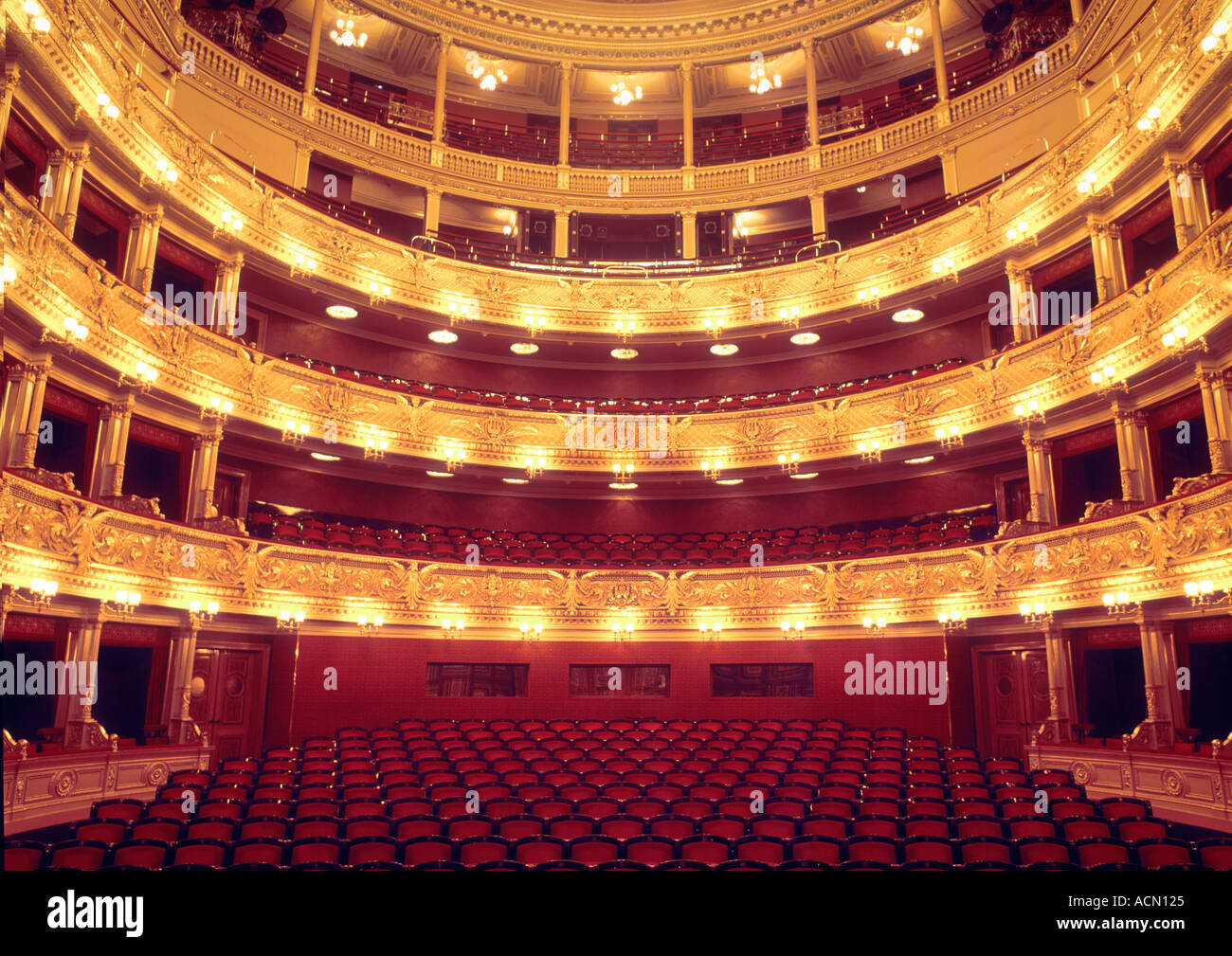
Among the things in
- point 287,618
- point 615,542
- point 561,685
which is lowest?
point 561,685

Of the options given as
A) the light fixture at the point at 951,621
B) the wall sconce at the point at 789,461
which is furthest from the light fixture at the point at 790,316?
the light fixture at the point at 951,621

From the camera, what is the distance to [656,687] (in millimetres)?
16438

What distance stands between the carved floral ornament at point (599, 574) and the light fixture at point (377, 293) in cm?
583

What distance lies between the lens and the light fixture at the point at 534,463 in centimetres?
1720

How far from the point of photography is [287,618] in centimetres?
1381

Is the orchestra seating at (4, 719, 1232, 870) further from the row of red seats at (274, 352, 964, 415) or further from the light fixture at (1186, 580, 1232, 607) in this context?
the row of red seats at (274, 352, 964, 415)

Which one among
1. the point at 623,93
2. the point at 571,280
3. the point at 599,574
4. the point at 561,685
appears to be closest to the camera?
the point at 599,574

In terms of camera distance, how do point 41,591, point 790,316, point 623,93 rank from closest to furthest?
point 41,591
point 790,316
point 623,93

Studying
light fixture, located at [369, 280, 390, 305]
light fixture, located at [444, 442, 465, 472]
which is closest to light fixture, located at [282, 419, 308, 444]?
light fixture, located at [444, 442, 465, 472]

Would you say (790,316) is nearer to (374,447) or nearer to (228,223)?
(374,447)

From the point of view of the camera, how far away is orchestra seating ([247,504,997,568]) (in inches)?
601

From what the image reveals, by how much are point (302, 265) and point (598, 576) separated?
846 centimetres

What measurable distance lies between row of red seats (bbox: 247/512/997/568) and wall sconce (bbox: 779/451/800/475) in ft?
4.66

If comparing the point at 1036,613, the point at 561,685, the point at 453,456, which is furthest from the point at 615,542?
the point at 1036,613
